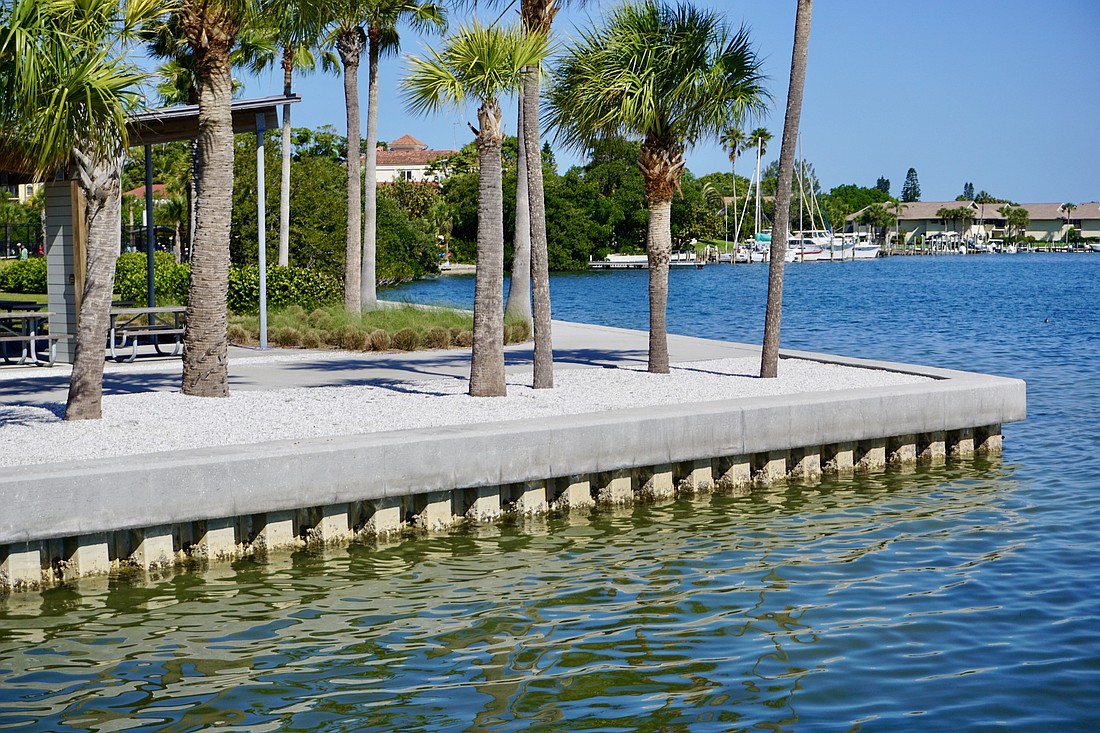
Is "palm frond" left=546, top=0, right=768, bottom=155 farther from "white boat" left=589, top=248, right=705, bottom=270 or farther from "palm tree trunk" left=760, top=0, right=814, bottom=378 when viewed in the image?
"white boat" left=589, top=248, right=705, bottom=270

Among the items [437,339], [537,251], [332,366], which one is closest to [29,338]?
[332,366]

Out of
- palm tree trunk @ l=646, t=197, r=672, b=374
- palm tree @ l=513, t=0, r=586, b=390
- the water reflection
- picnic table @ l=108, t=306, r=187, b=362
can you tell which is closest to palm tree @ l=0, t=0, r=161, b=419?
the water reflection

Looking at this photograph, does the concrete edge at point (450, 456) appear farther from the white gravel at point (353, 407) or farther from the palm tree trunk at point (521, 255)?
the palm tree trunk at point (521, 255)

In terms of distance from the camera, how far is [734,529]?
1275cm

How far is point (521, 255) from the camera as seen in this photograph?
23.1 m

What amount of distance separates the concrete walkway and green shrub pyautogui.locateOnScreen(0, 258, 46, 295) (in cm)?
2024

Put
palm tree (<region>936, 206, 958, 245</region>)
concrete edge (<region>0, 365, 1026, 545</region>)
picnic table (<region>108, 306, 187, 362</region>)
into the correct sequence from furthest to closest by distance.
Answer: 1. palm tree (<region>936, 206, 958, 245</region>)
2. picnic table (<region>108, 306, 187, 362</region>)
3. concrete edge (<region>0, 365, 1026, 545</region>)

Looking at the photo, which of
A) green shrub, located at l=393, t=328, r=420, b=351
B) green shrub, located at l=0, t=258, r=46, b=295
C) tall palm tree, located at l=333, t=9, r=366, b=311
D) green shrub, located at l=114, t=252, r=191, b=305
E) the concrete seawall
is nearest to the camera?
the concrete seawall

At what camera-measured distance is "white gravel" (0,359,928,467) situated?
480 inches

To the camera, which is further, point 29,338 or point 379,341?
point 379,341

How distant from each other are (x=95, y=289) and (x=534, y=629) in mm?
6523

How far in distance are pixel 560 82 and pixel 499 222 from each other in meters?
3.74

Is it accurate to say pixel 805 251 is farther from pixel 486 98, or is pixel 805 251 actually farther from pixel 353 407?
pixel 353 407

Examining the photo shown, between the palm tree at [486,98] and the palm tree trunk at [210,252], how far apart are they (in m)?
2.44
